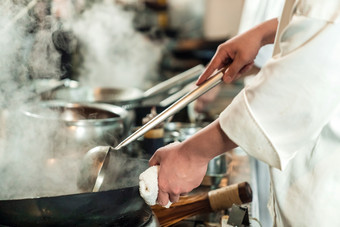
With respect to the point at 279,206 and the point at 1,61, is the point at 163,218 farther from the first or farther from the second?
the point at 1,61

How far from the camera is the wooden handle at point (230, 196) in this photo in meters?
1.27

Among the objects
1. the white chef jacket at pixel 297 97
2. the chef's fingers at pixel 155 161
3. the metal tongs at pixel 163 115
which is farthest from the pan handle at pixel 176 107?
the white chef jacket at pixel 297 97

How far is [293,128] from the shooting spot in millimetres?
856

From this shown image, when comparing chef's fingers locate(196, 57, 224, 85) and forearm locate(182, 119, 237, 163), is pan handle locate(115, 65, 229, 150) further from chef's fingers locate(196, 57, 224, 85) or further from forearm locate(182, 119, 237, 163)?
forearm locate(182, 119, 237, 163)

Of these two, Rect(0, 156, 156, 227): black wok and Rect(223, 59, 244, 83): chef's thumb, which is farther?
Rect(223, 59, 244, 83): chef's thumb

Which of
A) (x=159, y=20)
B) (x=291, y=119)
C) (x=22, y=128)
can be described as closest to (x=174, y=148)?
(x=291, y=119)

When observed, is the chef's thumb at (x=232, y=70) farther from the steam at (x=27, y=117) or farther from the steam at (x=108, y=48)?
the steam at (x=108, y=48)

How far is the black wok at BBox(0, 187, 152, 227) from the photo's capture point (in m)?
0.88

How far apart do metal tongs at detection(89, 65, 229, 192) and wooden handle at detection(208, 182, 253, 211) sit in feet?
1.10

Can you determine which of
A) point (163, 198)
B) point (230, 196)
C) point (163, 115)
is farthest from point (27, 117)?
point (230, 196)

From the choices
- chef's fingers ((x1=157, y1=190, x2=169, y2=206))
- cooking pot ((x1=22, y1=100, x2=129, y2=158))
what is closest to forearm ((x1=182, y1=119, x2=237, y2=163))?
chef's fingers ((x1=157, y1=190, x2=169, y2=206))

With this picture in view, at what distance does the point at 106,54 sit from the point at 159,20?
4141 millimetres

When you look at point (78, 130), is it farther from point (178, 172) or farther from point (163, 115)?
point (178, 172)

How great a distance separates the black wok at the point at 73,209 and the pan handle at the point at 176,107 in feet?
0.76
